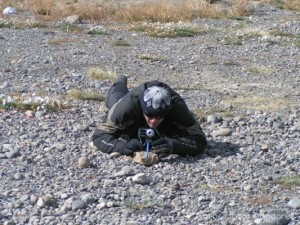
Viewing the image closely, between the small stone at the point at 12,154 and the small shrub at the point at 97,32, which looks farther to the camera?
the small shrub at the point at 97,32

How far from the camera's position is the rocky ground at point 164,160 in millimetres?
6379

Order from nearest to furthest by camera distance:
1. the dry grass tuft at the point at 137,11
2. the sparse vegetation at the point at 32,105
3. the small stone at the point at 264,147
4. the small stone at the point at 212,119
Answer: the small stone at the point at 264,147
the small stone at the point at 212,119
the sparse vegetation at the point at 32,105
the dry grass tuft at the point at 137,11

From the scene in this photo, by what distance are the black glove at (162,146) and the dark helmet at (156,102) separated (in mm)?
307

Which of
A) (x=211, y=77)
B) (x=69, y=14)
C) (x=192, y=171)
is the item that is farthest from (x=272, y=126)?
(x=69, y=14)

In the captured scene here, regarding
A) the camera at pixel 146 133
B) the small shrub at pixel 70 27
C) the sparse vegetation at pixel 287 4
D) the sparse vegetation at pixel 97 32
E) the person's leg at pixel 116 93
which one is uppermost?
the person's leg at pixel 116 93

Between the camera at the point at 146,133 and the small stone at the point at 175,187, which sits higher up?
the camera at the point at 146,133

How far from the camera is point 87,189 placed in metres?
6.84

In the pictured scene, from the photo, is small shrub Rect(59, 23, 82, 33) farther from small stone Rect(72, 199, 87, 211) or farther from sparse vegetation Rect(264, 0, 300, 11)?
small stone Rect(72, 199, 87, 211)

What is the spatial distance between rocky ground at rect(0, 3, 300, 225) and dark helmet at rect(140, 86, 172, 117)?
0.55 meters

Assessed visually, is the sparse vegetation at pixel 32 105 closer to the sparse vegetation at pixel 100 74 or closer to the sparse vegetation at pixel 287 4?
the sparse vegetation at pixel 100 74

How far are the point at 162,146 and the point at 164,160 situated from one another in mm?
147

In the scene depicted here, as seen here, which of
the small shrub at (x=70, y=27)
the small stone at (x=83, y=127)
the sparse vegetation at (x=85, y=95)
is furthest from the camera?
the small shrub at (x=70, y=27)

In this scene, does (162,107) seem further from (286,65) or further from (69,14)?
(69,14)

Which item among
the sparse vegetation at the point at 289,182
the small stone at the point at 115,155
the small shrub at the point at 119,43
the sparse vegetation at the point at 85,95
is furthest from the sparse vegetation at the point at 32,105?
the small shrub at the point at 119,43
